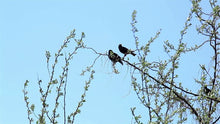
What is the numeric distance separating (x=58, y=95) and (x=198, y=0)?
2828 mm

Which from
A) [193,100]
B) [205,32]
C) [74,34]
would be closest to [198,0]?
[205,32]

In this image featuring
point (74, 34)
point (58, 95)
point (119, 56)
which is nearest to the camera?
point (58, 95)

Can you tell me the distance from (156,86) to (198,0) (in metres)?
1.73

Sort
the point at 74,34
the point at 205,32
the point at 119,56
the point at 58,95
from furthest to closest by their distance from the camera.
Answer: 1. the point at 205,32
2. the point at 119,56
3. the point at 74,34
4. the point at 58,95

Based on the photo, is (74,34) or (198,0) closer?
(74,34)

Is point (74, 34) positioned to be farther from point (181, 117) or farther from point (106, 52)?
point (181, 117)

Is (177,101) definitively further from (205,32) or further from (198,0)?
(198,0)

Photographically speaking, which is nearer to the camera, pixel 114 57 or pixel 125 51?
pixel 114 57

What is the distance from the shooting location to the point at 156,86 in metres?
4.46

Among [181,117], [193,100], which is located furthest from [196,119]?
[181,117]

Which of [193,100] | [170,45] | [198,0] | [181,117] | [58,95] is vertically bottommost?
[181,117]

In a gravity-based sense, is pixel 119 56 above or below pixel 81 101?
above

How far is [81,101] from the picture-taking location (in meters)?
3.85

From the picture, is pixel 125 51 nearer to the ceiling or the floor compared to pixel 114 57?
nearer to the ceiling
